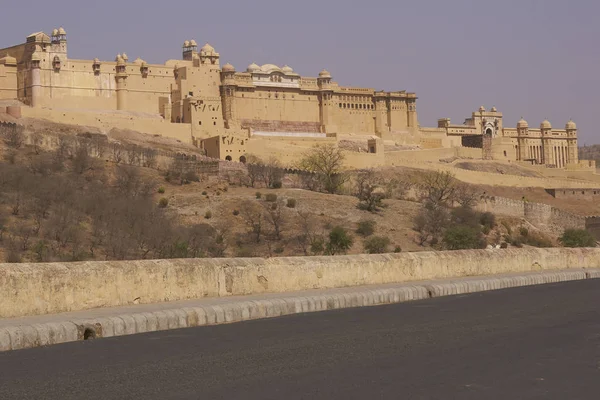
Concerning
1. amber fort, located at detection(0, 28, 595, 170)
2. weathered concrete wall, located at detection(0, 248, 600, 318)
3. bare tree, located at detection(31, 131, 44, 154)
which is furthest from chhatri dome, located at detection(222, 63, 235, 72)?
weathered concrete wall, located at detection(0, 248, 600, 318)

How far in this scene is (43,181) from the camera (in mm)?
36469

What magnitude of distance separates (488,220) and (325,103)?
95.8 feet

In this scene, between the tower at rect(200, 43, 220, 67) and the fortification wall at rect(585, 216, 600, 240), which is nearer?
the fortification wall at rect(585, 216, 600, 240)

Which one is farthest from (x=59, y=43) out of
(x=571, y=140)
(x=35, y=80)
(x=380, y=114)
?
(x=571, y=140)

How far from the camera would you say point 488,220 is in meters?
45.3

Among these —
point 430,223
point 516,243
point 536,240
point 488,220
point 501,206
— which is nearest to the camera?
point 430,223

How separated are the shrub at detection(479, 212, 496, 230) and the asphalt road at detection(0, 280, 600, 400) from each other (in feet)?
112

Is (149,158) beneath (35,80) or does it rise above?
beneath

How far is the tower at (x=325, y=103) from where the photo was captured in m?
72.2

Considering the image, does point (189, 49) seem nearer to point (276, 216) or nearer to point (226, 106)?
point (226, 106)

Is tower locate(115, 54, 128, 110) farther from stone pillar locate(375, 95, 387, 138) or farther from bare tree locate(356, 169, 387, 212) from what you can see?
stone pillar locate(375, 95, 387, 138)

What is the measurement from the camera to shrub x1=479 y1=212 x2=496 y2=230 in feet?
148

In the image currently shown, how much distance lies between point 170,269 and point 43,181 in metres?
26.2

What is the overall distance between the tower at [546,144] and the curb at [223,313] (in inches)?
2941
